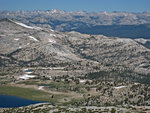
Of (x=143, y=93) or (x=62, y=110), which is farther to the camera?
(x=143, y=93)

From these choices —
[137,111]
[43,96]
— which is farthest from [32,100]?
[137,111]

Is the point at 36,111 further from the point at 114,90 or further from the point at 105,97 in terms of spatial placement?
the point at 114,90

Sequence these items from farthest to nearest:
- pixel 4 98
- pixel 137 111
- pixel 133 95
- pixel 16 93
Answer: pixel 16 93
pixel 4 98
pixel 133 95
pixel 137 111

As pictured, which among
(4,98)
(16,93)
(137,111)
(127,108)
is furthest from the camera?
(16,93)

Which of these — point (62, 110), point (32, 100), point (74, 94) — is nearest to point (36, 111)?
point (62, 110)

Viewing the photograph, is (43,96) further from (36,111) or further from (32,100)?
(36,111)

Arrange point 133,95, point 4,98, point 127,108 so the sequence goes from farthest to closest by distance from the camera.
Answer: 1. point 4,98
2. point 133,95
3. point 127,108
